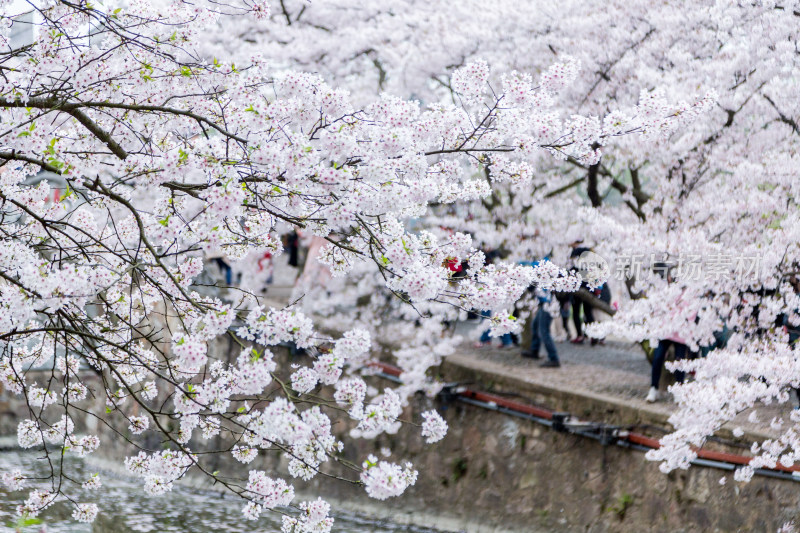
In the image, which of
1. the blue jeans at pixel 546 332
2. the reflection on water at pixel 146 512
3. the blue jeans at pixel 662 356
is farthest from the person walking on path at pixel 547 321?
the reflection on water at pixel 146 512

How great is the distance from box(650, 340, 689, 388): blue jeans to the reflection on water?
148 inches

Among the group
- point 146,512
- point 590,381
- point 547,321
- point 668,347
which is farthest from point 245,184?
point 146,512

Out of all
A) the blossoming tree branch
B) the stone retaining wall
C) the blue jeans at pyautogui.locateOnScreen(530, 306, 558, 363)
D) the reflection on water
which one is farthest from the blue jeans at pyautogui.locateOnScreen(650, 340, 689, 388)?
the blossoming tree branch

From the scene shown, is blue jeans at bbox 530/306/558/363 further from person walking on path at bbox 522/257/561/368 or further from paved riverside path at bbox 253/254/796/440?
paved riverside path at bbox 253/254/796/440

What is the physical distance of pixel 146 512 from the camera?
36.9 feet

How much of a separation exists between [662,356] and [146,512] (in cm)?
677

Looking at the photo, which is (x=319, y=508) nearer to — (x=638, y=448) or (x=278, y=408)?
(x=278, y=408)

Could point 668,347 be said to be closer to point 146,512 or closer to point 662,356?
point 662,356

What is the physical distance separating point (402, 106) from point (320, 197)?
64 cm

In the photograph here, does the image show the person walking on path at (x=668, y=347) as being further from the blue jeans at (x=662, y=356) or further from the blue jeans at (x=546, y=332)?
the blue jeans at (x=546, y=332)

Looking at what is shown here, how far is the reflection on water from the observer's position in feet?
32.4

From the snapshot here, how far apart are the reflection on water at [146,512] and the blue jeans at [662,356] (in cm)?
377

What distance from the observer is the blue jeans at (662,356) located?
8789mm

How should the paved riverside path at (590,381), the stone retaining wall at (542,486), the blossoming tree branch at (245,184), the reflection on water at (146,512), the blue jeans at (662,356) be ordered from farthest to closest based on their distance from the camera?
→ the reflection on water at (146,512)
the blue jeans at (662,356)
the paved riverside path at (590,381)
the stone retaining wall at (542,486)
the blossoming tree branch at (245,184)
